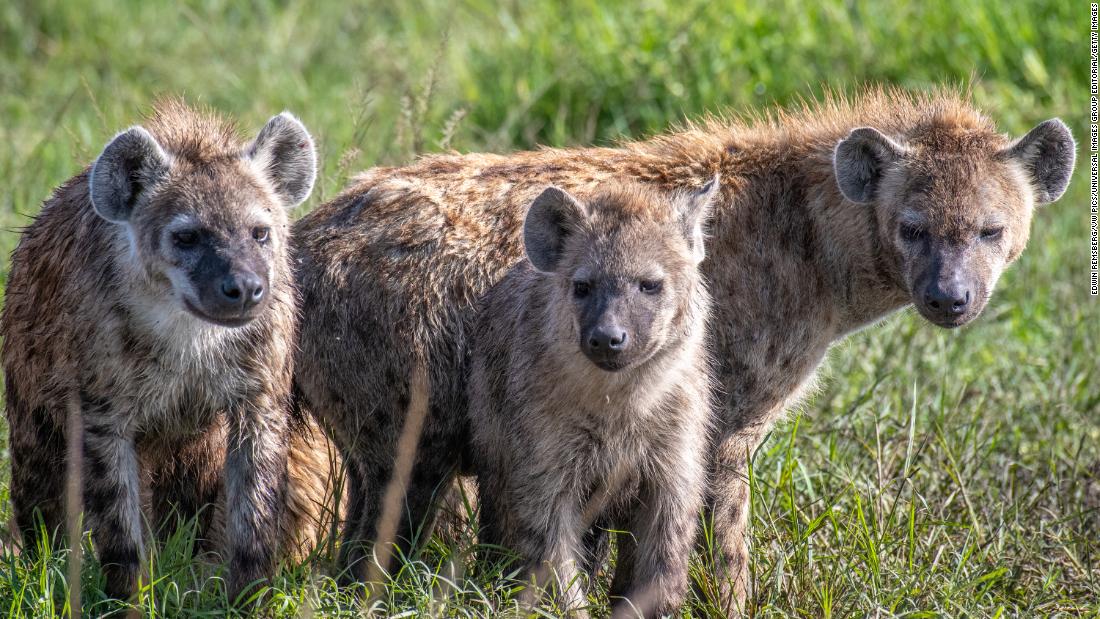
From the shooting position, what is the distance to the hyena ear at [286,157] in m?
4.59

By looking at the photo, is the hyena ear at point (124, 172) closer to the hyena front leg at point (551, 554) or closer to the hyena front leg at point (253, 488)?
the hyena front leg at point (253, 488)

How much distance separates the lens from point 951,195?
4.89m

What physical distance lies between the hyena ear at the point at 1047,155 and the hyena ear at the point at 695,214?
1.07 m

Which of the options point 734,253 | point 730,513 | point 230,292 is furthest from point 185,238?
point 730,513

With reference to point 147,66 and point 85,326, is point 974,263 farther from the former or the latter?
point 147,66

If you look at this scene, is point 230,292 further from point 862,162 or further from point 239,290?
point 862,162

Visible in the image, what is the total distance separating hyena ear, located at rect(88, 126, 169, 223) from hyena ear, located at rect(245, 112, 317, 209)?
31 cm

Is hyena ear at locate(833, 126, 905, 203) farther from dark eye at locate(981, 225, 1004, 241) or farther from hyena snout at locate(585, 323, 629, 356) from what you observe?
hyena snout at locate(585, 323, 629, 356)

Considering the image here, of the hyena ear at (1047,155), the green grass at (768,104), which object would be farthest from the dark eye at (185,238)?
the hyena ear at (1047,155)

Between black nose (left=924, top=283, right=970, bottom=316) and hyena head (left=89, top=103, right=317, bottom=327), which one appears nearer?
hyena head (left=89, top=103, right=317, bottom=327)

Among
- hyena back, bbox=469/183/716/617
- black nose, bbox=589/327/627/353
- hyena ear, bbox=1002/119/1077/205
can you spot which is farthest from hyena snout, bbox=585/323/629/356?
hyena ear, bbox=1002/119/1077/205

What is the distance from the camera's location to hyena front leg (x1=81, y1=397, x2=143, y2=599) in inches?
172

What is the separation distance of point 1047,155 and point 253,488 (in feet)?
9.08

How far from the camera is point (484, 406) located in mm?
4688
